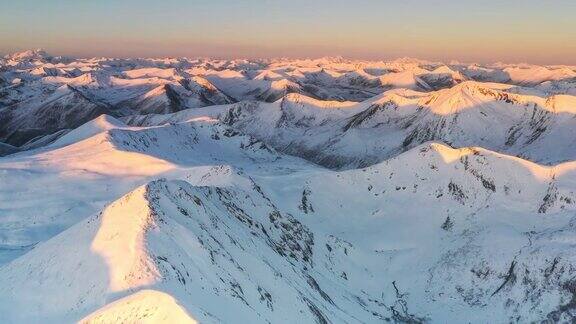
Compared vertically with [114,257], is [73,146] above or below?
below

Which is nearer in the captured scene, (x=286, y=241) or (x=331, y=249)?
(x=286, y=241)

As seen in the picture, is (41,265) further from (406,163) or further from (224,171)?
(406,163)

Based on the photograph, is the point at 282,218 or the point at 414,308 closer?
the point at 414,308

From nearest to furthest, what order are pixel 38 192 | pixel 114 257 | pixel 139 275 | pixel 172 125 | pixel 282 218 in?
pixel 139 275 < pixel 114 257 < pixel 282 218 < pixel 38 192 < pixel 172 125

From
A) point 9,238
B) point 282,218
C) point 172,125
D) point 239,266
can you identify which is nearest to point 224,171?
point 282,218

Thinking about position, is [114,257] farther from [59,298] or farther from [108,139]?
[108,139]

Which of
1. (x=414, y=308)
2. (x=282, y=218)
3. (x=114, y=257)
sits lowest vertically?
(x=414, y=308)

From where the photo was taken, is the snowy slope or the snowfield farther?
the snowy slope

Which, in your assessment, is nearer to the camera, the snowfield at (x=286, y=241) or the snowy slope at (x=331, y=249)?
the snowfield at (x=286, y=241)

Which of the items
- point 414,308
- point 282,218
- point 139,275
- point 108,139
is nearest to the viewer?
point 139,275

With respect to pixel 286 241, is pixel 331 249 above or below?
below
